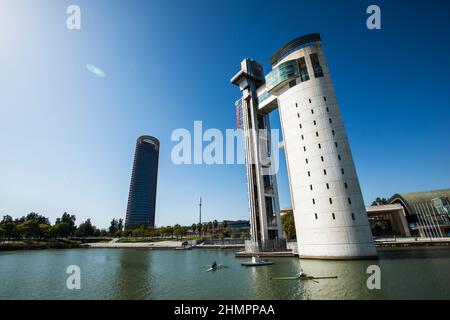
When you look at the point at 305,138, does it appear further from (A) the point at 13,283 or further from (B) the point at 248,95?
(A) the point at 13,283

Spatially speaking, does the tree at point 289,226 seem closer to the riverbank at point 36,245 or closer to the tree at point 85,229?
the riverbank at point 36,245

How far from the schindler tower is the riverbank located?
14691 cm

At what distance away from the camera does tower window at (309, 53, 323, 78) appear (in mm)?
55469

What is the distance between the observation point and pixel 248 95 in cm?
7831

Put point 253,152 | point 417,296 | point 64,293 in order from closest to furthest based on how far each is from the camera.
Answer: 1. point 417,296
2. point 64,293
3. point 253,152

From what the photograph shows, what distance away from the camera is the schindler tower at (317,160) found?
44.6 meters

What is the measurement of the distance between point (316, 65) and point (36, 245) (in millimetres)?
166628

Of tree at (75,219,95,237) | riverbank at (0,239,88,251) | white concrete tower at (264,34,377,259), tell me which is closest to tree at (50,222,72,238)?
riverbank at (0,239,88,251)

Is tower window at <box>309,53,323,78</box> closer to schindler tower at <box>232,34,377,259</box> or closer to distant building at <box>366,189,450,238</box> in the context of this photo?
schindler tower at <box>232,34,377,259</box>

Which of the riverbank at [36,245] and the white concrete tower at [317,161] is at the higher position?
the white concrete tower at [317,161]

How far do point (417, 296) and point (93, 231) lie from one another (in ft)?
707

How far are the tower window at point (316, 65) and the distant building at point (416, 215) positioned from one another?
70.2 metres

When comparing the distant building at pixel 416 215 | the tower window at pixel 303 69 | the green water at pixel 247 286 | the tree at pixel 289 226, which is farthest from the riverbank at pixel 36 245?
the distant building at pixel 416 215
